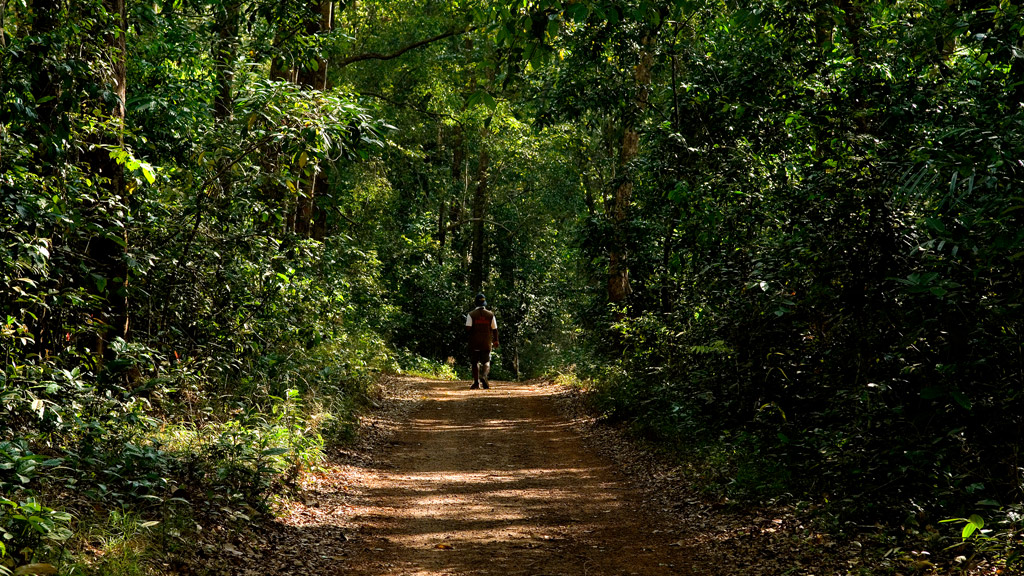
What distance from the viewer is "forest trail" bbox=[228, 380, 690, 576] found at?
5906mm

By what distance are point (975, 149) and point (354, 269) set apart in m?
16.1

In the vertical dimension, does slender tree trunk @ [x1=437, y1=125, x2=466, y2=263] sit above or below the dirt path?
above

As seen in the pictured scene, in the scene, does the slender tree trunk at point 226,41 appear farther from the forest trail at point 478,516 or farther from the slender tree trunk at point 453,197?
the slender tree trunk at point 453,197

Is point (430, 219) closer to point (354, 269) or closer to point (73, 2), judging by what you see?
point (354, 269)

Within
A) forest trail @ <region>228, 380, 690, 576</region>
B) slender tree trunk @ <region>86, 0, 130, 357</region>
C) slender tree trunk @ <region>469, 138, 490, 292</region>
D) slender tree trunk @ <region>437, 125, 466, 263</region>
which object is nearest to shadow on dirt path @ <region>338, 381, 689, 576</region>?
forest trail @ <region>228, 380, 690, 576</region>

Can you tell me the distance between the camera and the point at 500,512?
24.8 ft

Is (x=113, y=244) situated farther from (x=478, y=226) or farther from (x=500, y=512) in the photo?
(x=478, y=226)

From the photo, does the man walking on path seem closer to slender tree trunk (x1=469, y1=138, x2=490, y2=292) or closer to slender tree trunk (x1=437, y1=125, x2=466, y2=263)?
slender tree trunk (x1=469, y1=138, x2=490, y2=292)

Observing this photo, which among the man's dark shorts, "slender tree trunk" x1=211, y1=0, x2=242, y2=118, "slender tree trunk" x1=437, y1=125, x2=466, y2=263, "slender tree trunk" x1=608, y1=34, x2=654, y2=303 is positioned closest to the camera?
"slender tree trunk" x1=211, y1=0, x2=242, y2=118

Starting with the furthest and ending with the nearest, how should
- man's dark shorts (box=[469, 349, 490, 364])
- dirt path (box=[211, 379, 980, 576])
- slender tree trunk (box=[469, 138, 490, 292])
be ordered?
slender tree trunk (box=[469, 138, 490, 292])
man's dark shorts (box=[469, 349, 490, 364])
dirt path (box=[211, 379, 980, 576])

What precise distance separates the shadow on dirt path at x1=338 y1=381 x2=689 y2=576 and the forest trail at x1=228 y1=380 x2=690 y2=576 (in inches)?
0.5

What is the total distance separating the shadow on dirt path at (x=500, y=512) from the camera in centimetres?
594

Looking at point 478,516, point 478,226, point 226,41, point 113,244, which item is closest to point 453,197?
point 478,226

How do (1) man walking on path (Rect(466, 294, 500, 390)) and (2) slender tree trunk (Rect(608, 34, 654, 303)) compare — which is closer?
(2) slender tree trunk (Rect(608, 34, 654, 303))
